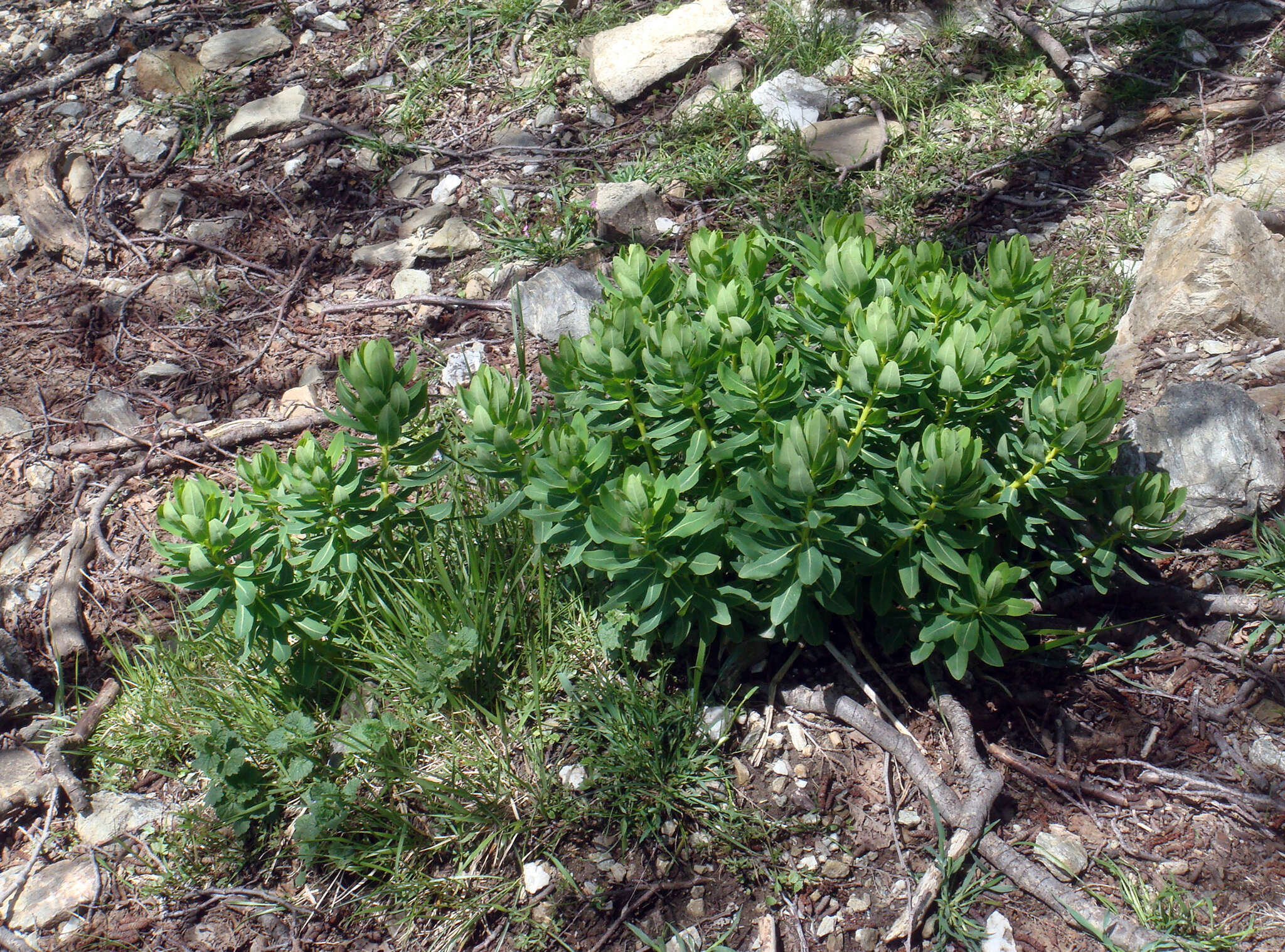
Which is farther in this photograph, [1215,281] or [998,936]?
[1215,281]

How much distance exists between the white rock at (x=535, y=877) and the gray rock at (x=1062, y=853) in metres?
1.10

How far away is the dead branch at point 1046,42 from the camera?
13.8ft

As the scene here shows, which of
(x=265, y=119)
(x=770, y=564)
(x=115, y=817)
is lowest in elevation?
(x=115, y=817)

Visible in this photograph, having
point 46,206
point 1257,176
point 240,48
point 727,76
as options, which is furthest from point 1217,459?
point 240,48

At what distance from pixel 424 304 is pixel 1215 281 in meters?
2.82

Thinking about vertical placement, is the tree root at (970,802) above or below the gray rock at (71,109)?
below

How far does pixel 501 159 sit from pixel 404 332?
121 cm

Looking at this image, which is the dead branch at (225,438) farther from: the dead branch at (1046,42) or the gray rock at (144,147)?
the dead branch at (1046,42)

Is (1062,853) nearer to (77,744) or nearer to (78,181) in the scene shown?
(77,744)

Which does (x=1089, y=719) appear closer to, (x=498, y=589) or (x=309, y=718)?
(x=498, y=589)

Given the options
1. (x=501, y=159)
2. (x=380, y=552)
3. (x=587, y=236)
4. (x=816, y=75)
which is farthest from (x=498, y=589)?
(x=816, y=75)

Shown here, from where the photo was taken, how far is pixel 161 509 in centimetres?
211

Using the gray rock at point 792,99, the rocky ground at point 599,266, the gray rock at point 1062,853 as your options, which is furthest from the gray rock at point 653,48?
the gray rock at point 1062,853

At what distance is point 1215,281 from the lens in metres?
3.00
